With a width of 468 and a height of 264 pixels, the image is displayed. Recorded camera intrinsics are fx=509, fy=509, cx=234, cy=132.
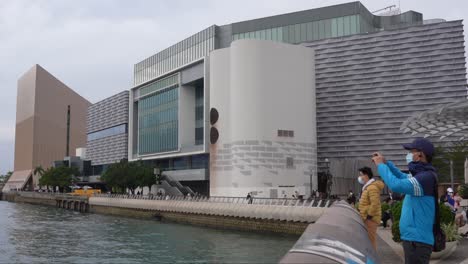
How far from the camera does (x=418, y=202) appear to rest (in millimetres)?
5035

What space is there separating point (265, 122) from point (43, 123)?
107m

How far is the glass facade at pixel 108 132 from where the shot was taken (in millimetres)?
93344

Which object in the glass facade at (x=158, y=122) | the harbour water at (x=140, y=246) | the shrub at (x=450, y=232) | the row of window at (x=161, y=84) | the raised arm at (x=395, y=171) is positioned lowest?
the harbour water at (x=140, y=246)

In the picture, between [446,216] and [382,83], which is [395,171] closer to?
[446,216]

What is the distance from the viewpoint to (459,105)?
2194 centimetres

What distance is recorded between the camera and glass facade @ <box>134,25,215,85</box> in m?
75.5

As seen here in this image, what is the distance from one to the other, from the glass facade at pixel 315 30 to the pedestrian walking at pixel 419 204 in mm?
62620

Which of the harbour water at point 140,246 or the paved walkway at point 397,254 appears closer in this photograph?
the paved walkway at point 397,254

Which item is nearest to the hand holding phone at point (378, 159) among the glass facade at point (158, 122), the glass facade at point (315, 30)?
the glass facade at point (315, 30)

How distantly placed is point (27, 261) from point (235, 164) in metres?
38.8

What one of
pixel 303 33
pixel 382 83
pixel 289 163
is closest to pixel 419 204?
pixel 289 163

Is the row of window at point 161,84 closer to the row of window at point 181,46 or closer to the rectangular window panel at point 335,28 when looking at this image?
the row of window at point 181,46

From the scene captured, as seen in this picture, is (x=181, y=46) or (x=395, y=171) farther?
(x=181, y=46)

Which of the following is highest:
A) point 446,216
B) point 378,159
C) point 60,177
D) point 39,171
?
point 39,171
